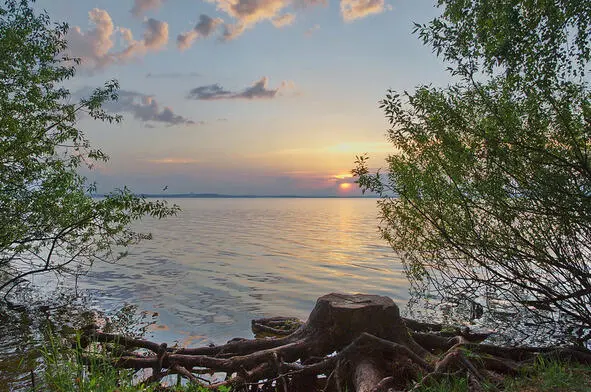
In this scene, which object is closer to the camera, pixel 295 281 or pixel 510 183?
pixel 510 183

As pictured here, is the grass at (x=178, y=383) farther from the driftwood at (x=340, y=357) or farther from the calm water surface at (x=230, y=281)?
the calm water surface at (x=230, y=281)

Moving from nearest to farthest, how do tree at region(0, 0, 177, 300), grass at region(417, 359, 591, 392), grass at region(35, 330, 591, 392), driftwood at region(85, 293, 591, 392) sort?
grass at region(35, 330, 591, 392) < grass at region(417, 359, 591, 392) < driftwood at region(85, 293, 591, 392) < tree at region(0, 0, 177, 300)

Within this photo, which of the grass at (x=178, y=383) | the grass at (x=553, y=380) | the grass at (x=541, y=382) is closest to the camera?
the grass at (x=178, y=383)

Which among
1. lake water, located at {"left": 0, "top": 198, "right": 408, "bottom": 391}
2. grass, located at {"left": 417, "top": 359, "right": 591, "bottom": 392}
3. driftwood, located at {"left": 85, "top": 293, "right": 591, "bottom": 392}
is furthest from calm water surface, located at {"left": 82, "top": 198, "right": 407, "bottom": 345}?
grass, located at {"left": 417, "top": 359, "right": 591, "bottom": 392}

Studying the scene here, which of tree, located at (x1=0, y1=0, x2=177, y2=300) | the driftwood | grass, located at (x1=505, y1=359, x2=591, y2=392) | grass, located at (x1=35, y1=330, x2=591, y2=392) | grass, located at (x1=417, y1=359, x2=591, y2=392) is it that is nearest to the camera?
grass, located at (x1=35, y1=330, x2=591, y2=392)

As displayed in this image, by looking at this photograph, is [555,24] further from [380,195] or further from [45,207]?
[45,207]

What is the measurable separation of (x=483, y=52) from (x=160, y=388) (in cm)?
884

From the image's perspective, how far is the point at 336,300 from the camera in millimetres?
7914

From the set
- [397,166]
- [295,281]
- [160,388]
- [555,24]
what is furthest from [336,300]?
[295,281]

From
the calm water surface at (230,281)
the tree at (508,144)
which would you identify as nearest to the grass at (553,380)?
the tree at (508,144)

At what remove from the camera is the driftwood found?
6.42 metres

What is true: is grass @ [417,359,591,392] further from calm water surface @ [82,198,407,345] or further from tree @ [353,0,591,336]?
calm water surface @ [82,198,407,345]

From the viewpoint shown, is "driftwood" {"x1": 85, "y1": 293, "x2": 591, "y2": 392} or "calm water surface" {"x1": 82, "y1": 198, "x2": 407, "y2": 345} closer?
"driftwood" {"x1": 85, "y1": 293, "x2": 591, "y2": 392}

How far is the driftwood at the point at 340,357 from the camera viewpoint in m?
6.42
